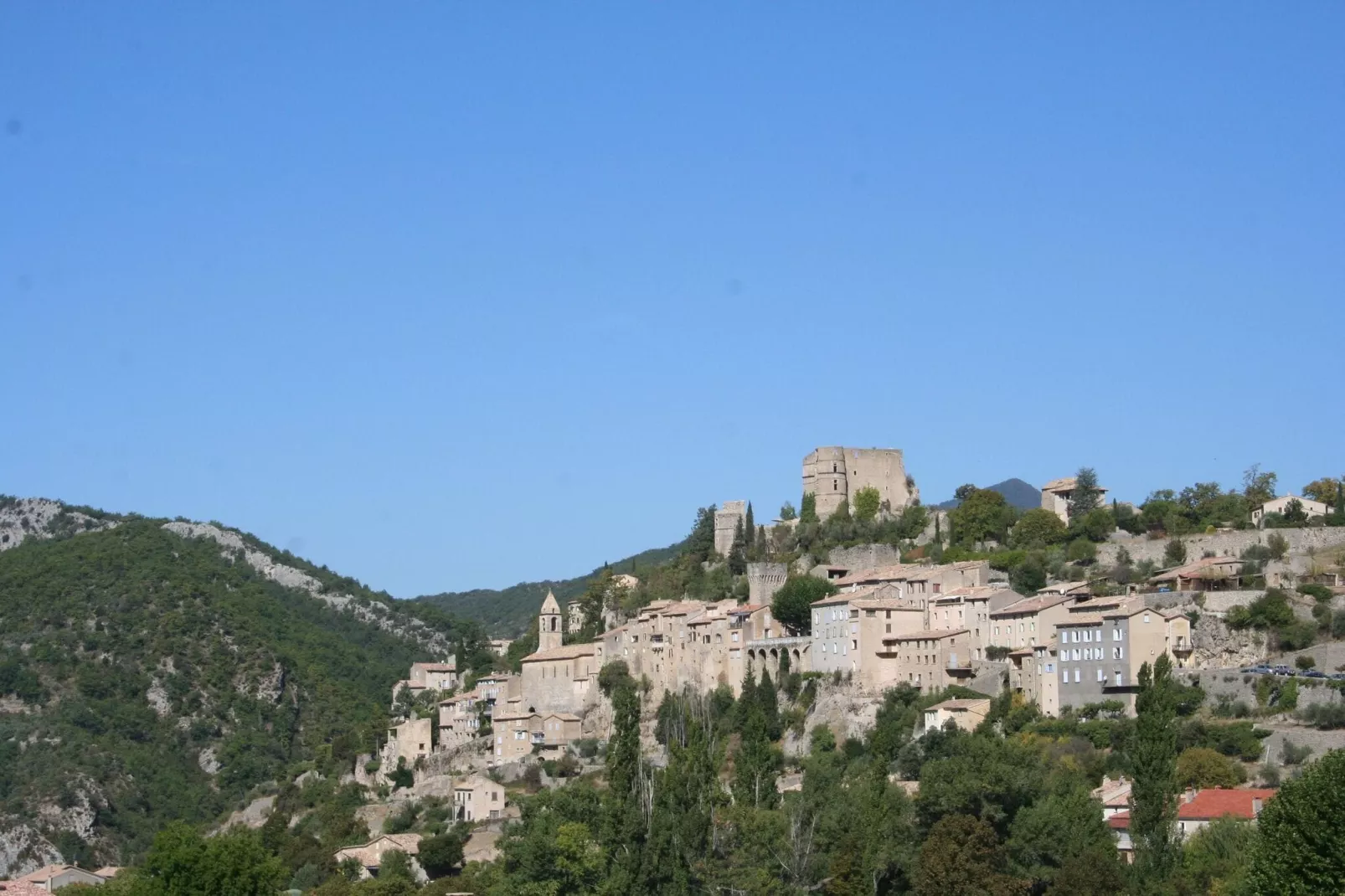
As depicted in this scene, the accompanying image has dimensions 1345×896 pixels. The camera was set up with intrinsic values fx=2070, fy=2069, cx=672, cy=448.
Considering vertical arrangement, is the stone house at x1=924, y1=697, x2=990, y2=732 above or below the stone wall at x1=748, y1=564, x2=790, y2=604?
below

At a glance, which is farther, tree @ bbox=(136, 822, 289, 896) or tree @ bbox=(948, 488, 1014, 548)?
tree @ bbox=(948, 488, 1014, 548)

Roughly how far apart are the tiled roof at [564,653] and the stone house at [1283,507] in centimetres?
2407

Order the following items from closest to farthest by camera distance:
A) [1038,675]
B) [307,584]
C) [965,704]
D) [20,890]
Result: [20,890]
[965,704]
[1038,675]
[307,584]

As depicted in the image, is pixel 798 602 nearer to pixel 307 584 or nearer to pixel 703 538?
pixel 703 538

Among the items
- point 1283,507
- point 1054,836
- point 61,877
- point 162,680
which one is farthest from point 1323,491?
point 162,680

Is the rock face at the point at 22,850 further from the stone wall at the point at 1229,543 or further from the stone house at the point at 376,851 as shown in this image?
the stone wall at the point at 1229,543

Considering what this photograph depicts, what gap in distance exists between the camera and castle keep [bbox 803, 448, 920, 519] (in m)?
82.6

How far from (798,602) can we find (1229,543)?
47.5 feet

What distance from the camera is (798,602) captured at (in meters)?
70.0

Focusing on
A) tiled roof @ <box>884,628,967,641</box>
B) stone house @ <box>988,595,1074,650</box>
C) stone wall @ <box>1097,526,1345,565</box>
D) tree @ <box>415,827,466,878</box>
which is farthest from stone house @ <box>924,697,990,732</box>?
tree @ <box>415,827,466,878</box>

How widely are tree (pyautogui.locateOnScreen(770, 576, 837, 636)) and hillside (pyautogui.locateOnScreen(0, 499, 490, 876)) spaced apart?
21.1 meters

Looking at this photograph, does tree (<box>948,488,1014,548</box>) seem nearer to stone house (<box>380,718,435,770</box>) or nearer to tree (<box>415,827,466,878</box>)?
stone house (<box>380,718,435,770</box>)

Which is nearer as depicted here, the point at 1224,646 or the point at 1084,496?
the point at 1224,646

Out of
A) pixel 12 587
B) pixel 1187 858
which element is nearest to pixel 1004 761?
pixel 1187 858
